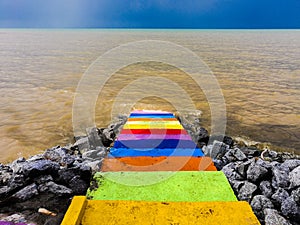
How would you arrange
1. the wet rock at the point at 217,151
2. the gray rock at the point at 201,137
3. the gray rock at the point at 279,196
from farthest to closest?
the gray rock at the point at 201,137 → the wet rock at the point at 217,151 → the gray rock at the point at 279,196

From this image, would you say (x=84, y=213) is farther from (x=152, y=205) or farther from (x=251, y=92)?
(x=251, y=92)

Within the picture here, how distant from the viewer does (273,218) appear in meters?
3.03

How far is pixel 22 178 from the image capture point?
3.35 meters

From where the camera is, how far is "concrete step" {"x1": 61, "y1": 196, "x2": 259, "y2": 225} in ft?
7.84

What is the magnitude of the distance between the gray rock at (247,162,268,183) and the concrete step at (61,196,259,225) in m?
1.37

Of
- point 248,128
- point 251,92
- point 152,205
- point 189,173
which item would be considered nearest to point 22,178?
point 152,205

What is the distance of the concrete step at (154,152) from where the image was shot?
406cm


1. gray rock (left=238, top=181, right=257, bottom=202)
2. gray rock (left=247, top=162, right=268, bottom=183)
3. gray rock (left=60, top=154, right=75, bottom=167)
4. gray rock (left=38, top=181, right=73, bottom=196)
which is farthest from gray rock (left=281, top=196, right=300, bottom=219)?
gray rock (left=60, top=154, right=75, bottom=167)

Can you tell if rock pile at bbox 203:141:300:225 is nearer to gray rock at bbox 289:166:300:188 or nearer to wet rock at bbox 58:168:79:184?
gray rock at bbox 289:166:300:188

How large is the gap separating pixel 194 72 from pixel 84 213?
17.0 metres

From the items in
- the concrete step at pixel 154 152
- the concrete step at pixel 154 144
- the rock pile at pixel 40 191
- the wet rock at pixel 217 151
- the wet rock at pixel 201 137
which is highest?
the rock pile at pixel 40 191

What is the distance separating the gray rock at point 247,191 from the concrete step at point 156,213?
1045 millimetres

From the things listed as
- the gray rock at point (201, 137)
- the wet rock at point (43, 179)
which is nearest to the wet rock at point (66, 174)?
the wet rock at point (43, 179)

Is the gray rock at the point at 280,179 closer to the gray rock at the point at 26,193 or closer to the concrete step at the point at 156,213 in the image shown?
the concrete step at the point at 156,213
